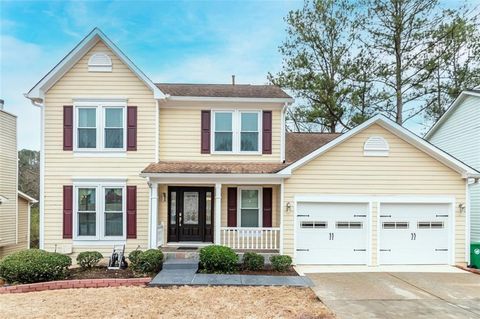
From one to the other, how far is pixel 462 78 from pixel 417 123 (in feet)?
11.3

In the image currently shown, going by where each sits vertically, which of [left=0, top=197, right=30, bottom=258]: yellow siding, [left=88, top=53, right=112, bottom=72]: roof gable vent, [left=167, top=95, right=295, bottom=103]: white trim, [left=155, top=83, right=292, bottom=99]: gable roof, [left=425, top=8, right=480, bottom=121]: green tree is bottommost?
[left=0, top=197, right=30, bottom=258]: yellow siding

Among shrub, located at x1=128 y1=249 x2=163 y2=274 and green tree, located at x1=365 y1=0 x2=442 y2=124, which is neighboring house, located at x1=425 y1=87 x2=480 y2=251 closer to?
green tree, located at x1=365 y1=0 x2=442 y2=124

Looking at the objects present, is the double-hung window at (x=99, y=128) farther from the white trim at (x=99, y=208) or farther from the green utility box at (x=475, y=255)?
the green utility box at (x=475, y=255)

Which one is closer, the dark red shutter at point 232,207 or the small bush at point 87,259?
the small bush at point 87,259

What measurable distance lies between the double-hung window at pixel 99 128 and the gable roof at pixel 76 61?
1.17 m

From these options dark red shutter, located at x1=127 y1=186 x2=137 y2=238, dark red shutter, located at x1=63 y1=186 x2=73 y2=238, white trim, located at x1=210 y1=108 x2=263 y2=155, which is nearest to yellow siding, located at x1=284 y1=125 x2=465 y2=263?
white trim, located at x1=210 y1=108 x2=263 y2=155

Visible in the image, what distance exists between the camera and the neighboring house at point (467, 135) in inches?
566

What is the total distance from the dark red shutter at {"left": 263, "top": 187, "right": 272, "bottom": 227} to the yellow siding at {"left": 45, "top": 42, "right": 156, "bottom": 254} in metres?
4.13

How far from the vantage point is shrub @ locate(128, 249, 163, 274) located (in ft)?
33.1

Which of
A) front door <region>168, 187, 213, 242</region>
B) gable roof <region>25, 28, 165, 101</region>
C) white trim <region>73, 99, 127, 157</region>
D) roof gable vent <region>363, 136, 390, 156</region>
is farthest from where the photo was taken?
front door <region>168, 187, 213, 242</region>

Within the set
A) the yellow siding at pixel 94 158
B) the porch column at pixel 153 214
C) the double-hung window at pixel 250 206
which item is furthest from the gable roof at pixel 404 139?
the yellow siding at pixel 94 158

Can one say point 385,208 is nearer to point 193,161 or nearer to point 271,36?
point 193,161

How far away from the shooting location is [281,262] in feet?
34.5

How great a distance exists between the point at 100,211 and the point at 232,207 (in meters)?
4.52
